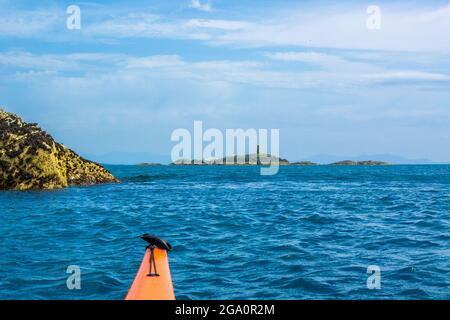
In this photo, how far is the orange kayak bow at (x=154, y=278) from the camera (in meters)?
9.05

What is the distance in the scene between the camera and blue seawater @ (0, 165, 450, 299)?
13.0 m

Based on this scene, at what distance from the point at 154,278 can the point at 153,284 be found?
0.21 meters

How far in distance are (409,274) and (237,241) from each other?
23.8 ft

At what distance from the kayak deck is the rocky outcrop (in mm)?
29211

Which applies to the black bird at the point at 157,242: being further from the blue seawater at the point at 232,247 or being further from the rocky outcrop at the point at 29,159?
the rocky outcrop at the point at 29,159

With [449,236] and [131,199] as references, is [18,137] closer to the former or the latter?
[131,199]

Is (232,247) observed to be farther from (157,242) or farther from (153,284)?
(153,284)

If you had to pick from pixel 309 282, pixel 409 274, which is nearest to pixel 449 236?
pixel 409 274

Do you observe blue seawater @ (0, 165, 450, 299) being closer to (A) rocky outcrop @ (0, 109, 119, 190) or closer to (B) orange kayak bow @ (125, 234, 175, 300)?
(B) orange kayak bow @ (125, 234, 175, 300)

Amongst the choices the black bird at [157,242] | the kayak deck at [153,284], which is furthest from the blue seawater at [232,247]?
the kayak deck at [153,284]

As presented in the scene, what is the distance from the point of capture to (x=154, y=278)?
31.6ft

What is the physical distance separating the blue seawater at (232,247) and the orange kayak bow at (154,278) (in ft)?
7.66

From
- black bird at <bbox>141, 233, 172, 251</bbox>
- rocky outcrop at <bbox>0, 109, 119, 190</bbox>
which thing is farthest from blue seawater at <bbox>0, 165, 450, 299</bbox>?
rocky outcrop at <bbox>0, 109, 119, 190</bbox>
